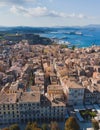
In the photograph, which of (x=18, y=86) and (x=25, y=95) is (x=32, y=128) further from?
(x=18, y=86)

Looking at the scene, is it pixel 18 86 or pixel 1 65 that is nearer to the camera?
pixel 18 86

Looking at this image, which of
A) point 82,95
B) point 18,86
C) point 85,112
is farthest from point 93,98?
point 18,86

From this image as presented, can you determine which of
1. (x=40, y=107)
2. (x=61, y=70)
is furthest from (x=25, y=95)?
(x=61, y=70)

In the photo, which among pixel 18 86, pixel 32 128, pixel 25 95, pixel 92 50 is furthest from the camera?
pixel 92 50

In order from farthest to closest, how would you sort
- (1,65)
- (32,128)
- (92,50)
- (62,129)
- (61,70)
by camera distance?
(92,50), (1,65), (61,70), (62,129), (32,128)

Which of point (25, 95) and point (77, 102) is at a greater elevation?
point (25, 95)

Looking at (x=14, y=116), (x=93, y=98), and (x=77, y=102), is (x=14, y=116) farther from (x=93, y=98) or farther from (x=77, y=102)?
(x=93, y=98)

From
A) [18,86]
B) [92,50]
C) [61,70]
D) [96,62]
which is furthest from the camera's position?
[92,50]

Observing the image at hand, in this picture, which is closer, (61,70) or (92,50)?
(61,70)

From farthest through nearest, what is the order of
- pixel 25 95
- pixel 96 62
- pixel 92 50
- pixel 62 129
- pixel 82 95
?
pixel 92 50, pixel 96 62, pixel 82 95, pixel 25 95, pixel 62 129
